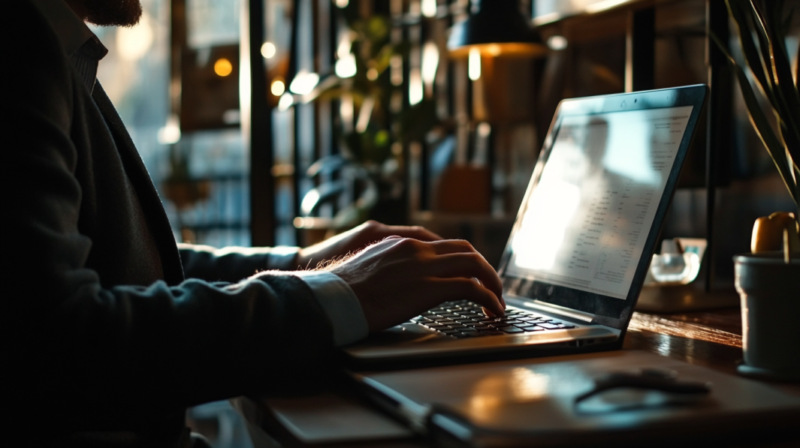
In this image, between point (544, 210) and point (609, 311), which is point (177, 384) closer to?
point (609, 311)

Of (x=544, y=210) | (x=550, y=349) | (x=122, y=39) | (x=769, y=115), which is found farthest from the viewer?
(x=122, y=39)

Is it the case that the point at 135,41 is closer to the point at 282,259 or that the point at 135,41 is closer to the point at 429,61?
the point at 429,61

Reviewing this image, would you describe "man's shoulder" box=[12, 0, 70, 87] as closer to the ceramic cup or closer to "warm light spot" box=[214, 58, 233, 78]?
the ceramic cup

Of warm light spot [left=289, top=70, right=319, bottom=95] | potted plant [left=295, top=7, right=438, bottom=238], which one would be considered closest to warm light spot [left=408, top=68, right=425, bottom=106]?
potted plant [left=295, top=7, right=438, bottom=238]

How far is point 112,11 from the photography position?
1131mm

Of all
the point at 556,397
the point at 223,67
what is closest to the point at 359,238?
the point at 556,397

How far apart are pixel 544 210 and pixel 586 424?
634mm

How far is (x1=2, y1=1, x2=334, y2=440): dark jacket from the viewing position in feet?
1.95

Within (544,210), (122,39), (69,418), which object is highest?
(122,39)

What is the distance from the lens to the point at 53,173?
619mm

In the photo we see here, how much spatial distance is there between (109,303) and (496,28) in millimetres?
1510

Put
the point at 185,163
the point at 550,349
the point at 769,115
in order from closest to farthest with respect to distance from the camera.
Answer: the point at 550,349, the point at 769,115, the point at 185,163

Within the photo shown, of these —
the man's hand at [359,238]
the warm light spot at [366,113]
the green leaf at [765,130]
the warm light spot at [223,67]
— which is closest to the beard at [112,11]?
the man's hand at [359,238]

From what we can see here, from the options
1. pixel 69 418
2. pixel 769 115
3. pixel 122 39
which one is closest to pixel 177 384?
pixel 69 418
